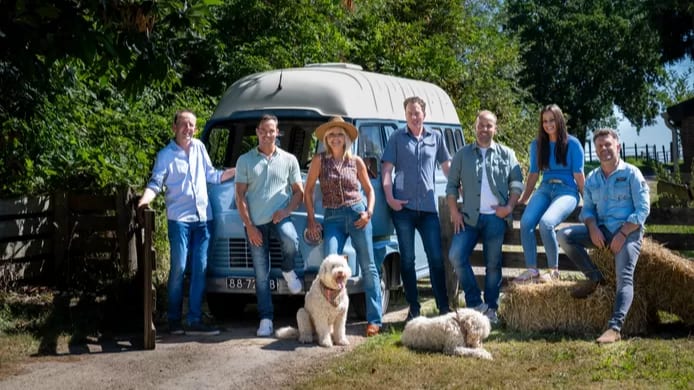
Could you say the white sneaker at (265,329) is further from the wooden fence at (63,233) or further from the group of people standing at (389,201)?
the wooden fence at (63,233)

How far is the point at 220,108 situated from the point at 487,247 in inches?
139

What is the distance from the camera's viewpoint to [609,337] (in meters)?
8.62

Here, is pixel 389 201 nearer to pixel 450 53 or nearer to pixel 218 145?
pixel 218 145

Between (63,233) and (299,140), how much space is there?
9.72 ft

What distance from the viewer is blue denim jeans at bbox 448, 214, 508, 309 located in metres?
9.81

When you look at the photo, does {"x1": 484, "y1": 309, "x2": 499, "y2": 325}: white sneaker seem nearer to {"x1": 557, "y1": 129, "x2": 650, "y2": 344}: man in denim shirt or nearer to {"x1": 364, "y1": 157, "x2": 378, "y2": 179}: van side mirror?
{"x1": 557, "y1": 129, "x2": 650, "y2": 344}: man in denim shirt

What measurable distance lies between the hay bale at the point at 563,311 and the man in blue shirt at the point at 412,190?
1.02 meters

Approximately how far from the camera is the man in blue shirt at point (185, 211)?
971 cm

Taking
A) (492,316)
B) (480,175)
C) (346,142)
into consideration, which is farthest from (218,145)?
(492,316)

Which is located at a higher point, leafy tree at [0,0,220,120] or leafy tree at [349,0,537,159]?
leafy tree at [349,0,537,159]

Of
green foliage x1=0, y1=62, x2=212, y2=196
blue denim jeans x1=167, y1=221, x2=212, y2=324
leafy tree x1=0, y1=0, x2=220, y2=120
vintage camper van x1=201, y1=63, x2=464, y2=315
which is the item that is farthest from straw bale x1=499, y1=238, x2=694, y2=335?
green foliage x1=0, y1=62, x2=212, y2=196

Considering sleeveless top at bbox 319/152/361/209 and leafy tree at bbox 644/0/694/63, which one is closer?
sleeveless top at bbox 319/152/361/209

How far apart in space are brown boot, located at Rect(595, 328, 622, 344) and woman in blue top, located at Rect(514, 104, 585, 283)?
1.03 metres

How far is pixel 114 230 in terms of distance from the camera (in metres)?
11.3
